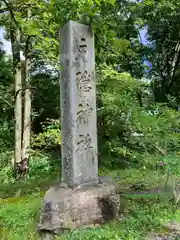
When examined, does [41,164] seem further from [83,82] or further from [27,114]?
[83,82]

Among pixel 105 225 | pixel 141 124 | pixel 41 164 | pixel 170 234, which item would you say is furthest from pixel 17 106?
pixel 170 234

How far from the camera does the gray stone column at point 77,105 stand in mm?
3076

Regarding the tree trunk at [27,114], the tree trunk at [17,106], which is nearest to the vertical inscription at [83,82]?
the tree trunk at [27,114]

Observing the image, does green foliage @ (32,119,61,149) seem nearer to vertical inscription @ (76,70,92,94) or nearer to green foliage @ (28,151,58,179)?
green foliage @ (28,151,58,179)

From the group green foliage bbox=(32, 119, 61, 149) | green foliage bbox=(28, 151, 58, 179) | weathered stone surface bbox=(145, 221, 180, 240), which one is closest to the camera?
weathered stone surface bbox=(145, 221, 180, 240)

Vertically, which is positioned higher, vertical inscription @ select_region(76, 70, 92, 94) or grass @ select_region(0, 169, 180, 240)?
vertical inscription @ select_region(76, 70, 92, 94)

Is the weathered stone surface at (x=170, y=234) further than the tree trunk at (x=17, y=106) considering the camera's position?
No

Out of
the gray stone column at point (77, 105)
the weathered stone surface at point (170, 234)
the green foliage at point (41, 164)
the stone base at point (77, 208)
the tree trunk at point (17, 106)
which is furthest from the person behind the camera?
the green foliage at point (41, 164)

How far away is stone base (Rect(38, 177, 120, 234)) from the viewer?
2.81 meters

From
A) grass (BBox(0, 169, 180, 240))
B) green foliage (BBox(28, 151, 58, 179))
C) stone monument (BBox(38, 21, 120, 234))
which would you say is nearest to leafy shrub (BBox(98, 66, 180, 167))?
grass (BBox(0, 169, 180, 240))

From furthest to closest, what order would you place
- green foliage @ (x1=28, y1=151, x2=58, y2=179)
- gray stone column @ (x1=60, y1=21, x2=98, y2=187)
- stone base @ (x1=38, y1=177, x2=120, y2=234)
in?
green foliage @ (x1=28, y1=151, x2=58, y2=179)
gray stone column @ (x1=60, y1=21, x2=98, y2=187)
stone base @ (x1=38, y1=177, x2=120, y2=234)

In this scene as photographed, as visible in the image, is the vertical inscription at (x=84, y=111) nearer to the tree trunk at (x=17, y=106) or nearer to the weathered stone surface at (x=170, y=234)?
the weathered stone surface at (x=170, y=234)

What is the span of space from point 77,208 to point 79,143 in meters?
0.73

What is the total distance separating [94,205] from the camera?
2.96m
